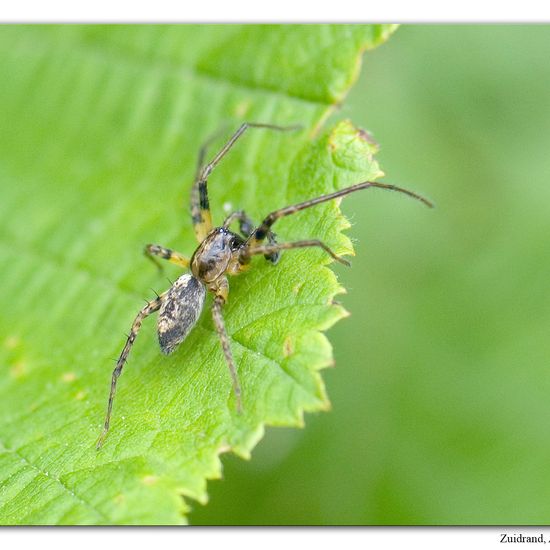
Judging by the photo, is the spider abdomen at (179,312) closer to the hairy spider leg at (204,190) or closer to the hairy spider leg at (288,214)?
the hairy spider leg at (288,214)

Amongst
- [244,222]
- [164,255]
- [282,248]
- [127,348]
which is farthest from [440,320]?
[127,348]

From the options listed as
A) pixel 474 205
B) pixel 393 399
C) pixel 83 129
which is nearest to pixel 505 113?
pixel 474 205

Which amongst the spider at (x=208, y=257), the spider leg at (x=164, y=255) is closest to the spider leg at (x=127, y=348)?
the spider at (x=208, y=257)

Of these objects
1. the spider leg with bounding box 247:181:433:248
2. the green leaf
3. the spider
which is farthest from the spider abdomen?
A: the spider leg with bounding box 247:181:433:248

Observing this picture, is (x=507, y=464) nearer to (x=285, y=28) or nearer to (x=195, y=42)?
(x=285, y=28)

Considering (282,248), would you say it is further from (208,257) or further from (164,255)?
(164,255)
